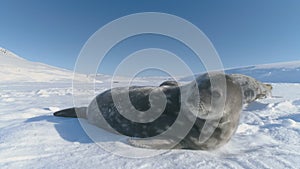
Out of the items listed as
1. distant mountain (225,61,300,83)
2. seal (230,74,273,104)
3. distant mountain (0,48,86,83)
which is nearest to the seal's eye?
seal (230,74,273,104)

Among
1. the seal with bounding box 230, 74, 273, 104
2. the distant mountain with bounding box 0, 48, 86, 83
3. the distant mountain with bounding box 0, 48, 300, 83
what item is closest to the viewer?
the seal with bounding box 230, 74, 273, 104

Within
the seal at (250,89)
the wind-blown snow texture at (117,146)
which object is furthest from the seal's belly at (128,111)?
the seal at (250,89)

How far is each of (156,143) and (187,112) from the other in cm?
34

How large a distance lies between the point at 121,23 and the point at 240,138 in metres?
1.80

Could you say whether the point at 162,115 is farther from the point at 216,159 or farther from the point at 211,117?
the point at 216,159

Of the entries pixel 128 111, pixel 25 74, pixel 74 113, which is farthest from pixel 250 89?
pixel 25 74

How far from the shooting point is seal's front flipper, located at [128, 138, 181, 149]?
175 cm

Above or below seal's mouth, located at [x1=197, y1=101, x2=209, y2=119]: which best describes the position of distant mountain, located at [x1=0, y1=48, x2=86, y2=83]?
above

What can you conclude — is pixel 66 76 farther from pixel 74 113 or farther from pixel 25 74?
pixel 74 113

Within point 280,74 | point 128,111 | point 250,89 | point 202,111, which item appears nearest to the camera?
point 202,111

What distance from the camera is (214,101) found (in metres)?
1.64

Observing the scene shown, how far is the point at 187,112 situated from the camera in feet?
5.80

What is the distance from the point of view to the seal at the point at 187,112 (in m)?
1.67

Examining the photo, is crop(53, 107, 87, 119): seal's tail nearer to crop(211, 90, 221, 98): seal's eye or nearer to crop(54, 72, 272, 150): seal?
crop(54, 72, 272, 150): seal
